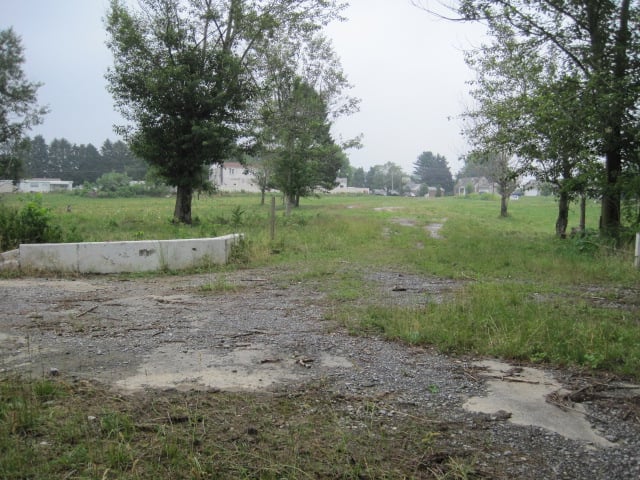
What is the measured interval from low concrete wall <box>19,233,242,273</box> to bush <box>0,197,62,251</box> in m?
1.27

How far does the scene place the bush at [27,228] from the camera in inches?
419

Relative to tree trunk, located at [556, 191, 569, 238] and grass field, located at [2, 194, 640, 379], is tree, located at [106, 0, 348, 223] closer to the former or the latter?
grass field, located at [2, 194, 640, 379]

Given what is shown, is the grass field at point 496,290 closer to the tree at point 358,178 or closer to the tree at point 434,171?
the tree at point 434,171

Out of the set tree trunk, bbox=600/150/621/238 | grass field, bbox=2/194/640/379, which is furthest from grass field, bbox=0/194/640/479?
tree trunk, bbox=600/150/621/238

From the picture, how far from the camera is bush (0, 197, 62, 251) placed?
10633 millimetres

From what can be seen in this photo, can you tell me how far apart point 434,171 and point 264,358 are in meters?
133

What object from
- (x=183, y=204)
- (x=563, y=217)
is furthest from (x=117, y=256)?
(x=563, y=217)

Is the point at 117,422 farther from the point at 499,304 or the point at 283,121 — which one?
the point at 283,121

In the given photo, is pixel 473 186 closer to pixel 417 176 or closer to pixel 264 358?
pixel 417 176

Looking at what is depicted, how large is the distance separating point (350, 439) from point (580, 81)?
573 inches

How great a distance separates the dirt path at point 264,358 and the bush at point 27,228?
3252mm

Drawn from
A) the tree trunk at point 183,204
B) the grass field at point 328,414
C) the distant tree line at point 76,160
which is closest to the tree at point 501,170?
the tree trunk at point 183,204

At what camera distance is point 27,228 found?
1083 centimetres

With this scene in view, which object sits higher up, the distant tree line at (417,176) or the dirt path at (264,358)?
the distant tree line at (417,176)
